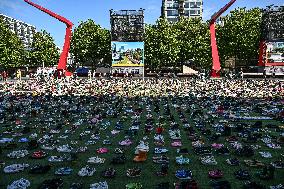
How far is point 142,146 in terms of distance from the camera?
615 inches

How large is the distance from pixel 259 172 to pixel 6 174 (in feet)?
31.9

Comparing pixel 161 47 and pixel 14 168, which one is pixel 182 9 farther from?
pixel 14 168

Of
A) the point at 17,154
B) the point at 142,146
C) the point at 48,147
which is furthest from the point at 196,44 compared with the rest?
the point at 17,154

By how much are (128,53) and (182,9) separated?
248ft

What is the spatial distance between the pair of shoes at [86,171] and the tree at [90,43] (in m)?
69.5

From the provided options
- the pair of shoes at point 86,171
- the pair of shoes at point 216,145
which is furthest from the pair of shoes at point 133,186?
the pair of shoes at point 216,145

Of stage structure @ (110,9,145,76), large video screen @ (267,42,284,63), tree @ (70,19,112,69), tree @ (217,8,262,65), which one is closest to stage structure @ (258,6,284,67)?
large video screen @ (267,42,284,63)

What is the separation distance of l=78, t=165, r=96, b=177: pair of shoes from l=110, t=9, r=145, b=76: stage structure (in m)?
56.4

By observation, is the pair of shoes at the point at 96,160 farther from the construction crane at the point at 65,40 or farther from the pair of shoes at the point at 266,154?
the construction crane at the point at 65,40

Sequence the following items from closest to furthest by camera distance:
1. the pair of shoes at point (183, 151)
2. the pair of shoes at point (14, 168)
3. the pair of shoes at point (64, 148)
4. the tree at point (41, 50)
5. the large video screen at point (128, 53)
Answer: the pair of shoes at point (14, 168) < the pair of shoes at point (183, 151) < the pair of shoes at point (64, 148) < the large video screen at point (128, 53) < the tree at point (41, 50)

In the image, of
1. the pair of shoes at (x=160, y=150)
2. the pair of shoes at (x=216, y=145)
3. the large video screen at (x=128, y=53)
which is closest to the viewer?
the pair of shoes at (x=160, y=150)

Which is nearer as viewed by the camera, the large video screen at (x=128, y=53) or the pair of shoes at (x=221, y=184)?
the pair of shoes at (x=221, y=184)

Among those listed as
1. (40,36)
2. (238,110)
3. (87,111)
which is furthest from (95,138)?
(40,36)

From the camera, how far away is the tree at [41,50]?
87.0 meters
